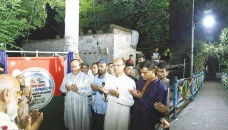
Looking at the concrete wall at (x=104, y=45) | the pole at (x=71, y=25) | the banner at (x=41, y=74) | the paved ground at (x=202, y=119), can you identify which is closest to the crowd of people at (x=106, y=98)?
the banner at (x=41, y=74)

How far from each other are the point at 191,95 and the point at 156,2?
9.82m

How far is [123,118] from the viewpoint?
4867mm

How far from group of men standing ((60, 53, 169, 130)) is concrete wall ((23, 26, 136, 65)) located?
294 inches

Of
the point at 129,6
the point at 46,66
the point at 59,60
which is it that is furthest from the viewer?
the point at 129,6

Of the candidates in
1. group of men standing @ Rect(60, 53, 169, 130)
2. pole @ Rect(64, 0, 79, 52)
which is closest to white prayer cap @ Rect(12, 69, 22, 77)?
group of men standing @ Rect(60, 53, 169, 130)

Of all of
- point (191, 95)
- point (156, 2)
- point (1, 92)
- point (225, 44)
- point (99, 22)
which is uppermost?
point (156, 2)

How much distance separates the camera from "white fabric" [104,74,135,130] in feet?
15.8

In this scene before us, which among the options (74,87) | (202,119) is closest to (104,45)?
(202,119)

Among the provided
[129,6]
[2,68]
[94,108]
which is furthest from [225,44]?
[2,68]

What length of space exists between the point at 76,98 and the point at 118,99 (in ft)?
5.00

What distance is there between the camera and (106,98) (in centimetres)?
557

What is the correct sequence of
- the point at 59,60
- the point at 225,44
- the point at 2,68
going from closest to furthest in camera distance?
the point at 2,68 → the point at 59,60 → the point at 225,44

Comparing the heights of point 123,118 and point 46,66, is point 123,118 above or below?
Result: below

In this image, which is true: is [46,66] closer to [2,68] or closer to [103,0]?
[2,68]
